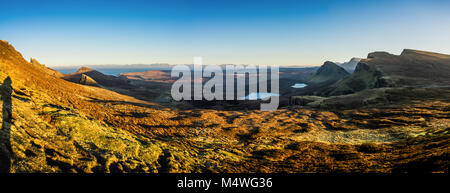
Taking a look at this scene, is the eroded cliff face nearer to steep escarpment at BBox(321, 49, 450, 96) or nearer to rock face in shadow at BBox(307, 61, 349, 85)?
steep escarpment at BBox(321, 49, 450, 96)

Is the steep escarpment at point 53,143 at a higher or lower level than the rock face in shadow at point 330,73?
lower

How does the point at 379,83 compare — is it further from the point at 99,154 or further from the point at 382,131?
the point at 99,154

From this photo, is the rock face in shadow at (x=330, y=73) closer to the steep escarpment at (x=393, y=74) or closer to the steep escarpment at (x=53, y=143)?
the steep escarpment at (x=393, y=74)

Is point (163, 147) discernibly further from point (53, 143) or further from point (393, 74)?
point (393, 74)

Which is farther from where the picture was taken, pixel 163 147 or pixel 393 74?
pixel 393 74

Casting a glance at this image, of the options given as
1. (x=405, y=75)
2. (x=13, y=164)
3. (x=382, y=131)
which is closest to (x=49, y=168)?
(x=13, y=164)

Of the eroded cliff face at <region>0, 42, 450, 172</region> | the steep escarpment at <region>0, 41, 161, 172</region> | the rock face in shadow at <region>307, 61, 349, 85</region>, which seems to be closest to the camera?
the steep escarpment at <region>0, 41, 161, 172</region>

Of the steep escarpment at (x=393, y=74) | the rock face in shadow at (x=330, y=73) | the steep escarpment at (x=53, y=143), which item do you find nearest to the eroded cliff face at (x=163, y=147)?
the steep escarpment at (x=53, y=143)

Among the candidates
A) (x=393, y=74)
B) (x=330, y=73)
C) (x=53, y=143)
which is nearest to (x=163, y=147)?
(x=53, y=143)

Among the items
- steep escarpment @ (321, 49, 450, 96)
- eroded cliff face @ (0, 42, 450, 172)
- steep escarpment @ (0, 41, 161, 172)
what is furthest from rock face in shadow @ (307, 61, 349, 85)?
steep escarpment @ (0, 41, 161, 172)

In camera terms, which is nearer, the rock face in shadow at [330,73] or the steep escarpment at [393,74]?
the steep escarpment at [393,74]
